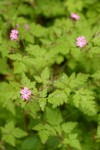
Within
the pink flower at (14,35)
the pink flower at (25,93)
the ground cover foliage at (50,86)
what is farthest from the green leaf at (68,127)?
the pink flower at (14,35)

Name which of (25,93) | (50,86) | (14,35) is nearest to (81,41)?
(50,86)

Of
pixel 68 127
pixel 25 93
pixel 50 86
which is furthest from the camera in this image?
pixel 68 127

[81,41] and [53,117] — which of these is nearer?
[81,41]

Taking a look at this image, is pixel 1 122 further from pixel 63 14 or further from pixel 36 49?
pixel 63 14

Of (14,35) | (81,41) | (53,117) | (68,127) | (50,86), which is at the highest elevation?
(14,35)

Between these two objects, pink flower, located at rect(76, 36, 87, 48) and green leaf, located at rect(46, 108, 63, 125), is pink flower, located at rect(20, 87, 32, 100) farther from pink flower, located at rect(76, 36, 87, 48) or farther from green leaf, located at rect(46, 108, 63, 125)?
pink flower, located at rect(76, 36, 87, 48)

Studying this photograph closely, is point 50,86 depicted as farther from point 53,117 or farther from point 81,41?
point 81,41

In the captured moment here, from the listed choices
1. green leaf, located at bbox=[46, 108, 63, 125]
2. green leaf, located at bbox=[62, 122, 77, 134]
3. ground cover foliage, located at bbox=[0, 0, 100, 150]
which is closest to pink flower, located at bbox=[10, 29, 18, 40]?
ground cover foliage, located at bbox=[0, 0, 100, 150]

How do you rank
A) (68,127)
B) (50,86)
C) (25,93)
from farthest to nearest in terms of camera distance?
(68,127), (50,86), (25,93)

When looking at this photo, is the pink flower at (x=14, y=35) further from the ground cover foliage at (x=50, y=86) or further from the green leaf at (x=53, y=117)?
the green leaf at (x=53, y=117)
